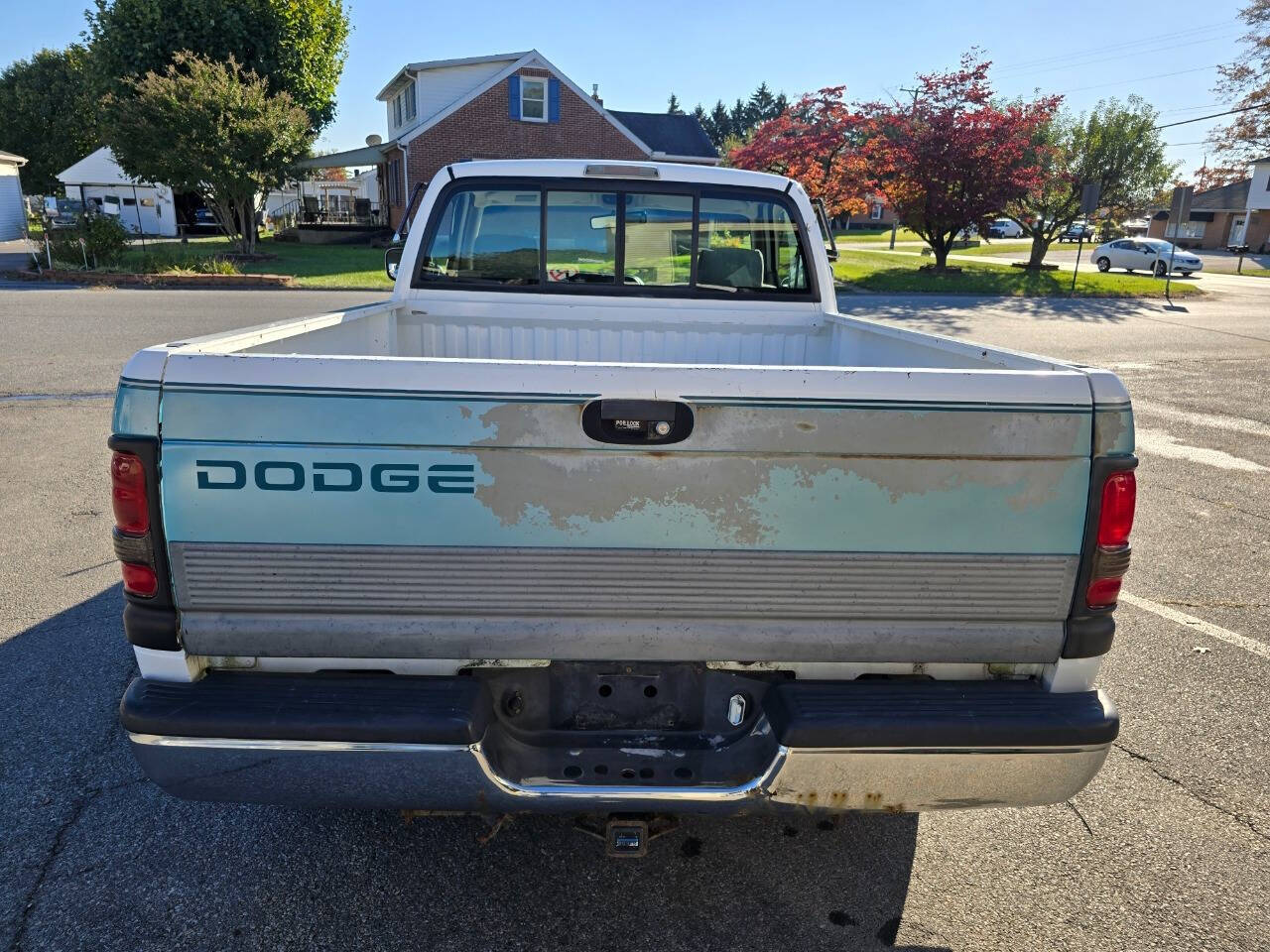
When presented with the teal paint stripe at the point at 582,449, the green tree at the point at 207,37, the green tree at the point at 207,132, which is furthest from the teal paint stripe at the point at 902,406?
the green tree at the point at 207,37

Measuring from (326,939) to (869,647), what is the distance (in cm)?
178

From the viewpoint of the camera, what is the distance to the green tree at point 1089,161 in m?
30.5

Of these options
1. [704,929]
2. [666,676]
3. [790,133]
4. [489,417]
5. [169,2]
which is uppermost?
[169,2]

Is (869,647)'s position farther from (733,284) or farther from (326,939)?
(733,284)

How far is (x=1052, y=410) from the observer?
2.22m

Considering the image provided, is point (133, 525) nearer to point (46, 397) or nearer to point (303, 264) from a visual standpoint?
point (46, 397)

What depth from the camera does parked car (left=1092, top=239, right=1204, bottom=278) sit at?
36509mm

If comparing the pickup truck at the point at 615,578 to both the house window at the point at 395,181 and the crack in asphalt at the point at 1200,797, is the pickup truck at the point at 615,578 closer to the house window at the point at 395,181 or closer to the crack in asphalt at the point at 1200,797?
the crack in asphalt at the point at 1200,797

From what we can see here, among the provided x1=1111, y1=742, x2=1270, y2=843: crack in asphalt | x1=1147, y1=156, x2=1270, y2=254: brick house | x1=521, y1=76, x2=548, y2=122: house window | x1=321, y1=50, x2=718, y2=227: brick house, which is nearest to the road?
x1=1111, y1=742, x2=1270, y2=843: crack in asphalt

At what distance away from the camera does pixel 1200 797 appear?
3430 millimetres

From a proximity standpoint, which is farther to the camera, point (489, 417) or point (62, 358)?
point (62, 358)

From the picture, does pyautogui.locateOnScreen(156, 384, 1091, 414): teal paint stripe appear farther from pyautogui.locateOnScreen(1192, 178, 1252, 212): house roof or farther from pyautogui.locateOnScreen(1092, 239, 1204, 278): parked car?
pyautogui.locateOnScreen(1192, 178, 1252, 212): house roof

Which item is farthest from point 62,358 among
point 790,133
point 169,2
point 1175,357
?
point 790,133

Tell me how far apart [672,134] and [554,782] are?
4219 centimetres
